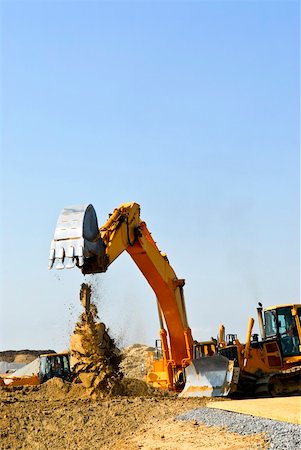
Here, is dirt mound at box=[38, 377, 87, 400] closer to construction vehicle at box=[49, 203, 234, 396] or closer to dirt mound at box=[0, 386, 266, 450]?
dirt mound at box=[0, 386, 266, 450]

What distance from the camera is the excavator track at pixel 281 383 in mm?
13359

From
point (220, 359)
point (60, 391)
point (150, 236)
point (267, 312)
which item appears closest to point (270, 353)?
point (267, 312)

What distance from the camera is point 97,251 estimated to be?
1099cm

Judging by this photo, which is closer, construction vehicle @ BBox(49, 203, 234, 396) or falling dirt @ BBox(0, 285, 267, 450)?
falling dirt @ BBox(0, 285, 267, 450)

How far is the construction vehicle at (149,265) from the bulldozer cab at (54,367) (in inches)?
267

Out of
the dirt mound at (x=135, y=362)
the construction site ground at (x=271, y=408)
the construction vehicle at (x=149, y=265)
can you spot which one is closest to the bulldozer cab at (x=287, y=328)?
the construction vehicle at (x=149, y=265)

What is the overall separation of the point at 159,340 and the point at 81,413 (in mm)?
5027

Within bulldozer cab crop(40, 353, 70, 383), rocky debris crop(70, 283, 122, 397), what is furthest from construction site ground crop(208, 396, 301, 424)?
bulldozer cab crop(40, 353, 70, 383)

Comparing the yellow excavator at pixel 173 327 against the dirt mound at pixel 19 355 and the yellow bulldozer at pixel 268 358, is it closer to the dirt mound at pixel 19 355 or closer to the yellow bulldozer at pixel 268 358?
the yellow bulldozer at pixel 268 358

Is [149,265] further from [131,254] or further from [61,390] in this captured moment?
[61,390]

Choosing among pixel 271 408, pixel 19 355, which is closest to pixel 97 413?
pixel 271 408

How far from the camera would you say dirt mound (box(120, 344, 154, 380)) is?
30.3 metres

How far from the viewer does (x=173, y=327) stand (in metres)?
14.6

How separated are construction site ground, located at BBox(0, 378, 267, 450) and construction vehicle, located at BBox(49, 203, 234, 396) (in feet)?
7.13
